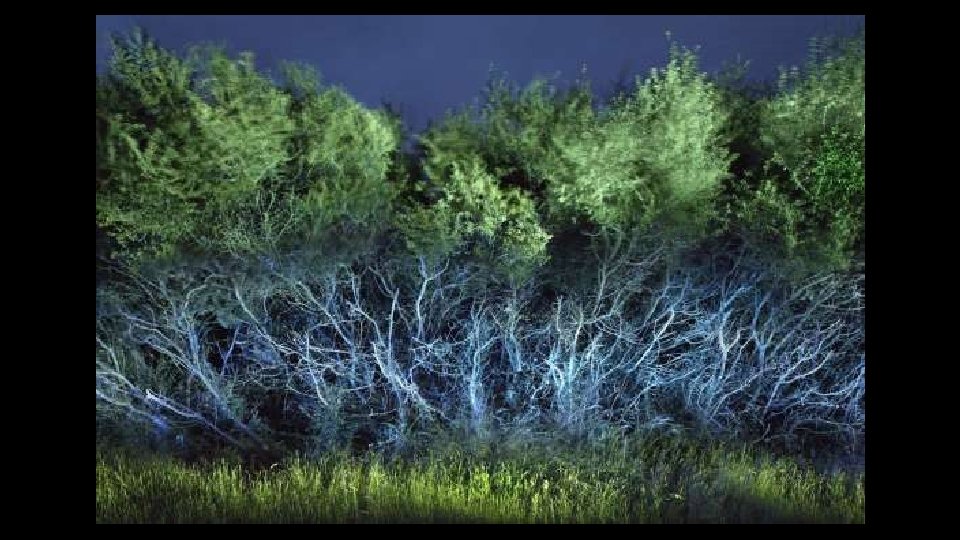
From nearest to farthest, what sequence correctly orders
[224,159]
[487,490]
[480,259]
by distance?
[487,490] < [224,159] < [480,259]

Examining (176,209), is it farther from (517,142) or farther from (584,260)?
(584,260)

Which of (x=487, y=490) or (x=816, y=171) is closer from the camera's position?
(x=487, y=490)

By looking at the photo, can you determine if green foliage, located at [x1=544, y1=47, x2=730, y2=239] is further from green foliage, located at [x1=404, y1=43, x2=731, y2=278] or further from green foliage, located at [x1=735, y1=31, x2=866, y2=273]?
green foliage, located at [x1=735, y1=31, x2=866, y2=273]

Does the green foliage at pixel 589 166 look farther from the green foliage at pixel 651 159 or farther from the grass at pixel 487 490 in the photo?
the grass at pixel 487 490

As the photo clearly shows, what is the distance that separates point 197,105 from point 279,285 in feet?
5.34

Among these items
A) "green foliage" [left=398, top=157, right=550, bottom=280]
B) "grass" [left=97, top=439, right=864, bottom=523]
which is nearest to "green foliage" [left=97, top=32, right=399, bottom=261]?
"green foliage" [left=398, top=157, right=550, bottom=280]

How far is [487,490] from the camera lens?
4852 mm

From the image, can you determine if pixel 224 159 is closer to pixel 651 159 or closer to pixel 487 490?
pixel 487 490

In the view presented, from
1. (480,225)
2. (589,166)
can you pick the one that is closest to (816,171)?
(589,166)

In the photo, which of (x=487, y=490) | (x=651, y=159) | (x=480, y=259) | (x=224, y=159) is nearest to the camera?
(x=487, y=490)

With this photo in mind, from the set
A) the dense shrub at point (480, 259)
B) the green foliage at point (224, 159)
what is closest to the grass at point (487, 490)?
the dense shrub at point (480, 259)

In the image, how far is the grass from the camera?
4672 millimetres

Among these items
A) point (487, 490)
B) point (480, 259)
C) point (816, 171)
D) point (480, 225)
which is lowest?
point (487, 490)

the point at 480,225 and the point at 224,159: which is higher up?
the point at 224,159
